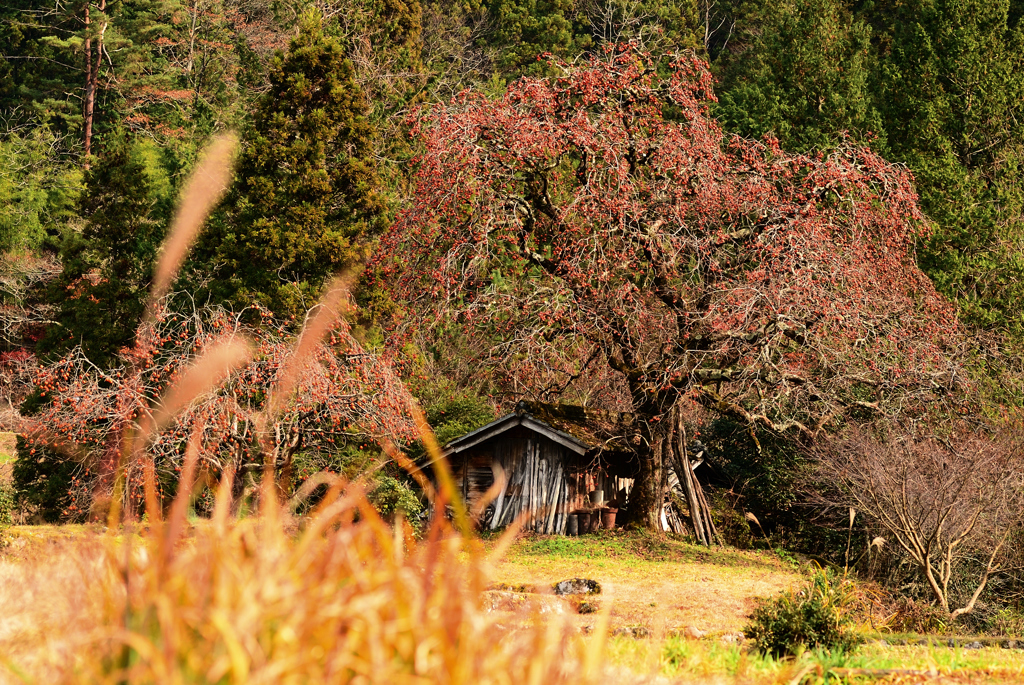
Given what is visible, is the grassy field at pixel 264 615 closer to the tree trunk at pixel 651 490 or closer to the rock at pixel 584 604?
the rock at pixel 584 604

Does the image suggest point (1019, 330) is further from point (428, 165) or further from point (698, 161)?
point (428, 165)

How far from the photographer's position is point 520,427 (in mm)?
23125

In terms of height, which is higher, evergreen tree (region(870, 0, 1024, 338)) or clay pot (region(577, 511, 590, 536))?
evergreen tree (region(870, 0, 1024, 338))

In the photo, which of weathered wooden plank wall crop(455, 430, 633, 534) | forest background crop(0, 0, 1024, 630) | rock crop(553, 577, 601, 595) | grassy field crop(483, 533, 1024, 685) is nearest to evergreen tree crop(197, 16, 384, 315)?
forest background crop(0, 0, 1024, 630)

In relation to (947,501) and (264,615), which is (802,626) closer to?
(264,615)

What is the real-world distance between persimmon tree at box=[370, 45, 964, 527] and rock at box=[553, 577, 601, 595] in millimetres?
5086

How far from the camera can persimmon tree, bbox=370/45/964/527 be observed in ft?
59.1

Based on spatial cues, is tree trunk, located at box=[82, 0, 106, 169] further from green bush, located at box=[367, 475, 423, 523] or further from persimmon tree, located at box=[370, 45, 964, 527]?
green bush, located at box=[367, 475, 423, 523]

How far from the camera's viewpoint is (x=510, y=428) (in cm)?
2306

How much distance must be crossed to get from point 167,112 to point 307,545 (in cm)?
4032

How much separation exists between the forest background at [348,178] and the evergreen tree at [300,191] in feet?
0.23

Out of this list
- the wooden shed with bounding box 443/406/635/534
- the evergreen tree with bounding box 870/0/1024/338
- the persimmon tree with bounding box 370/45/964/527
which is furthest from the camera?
the evergreen tree with bounding box 870/0/1024/338

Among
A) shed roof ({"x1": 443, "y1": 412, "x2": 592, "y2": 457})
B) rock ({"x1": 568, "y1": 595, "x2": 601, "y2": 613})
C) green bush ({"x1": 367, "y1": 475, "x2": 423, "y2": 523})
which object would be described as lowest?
rock ({"x1": 568, "y1": 595, "x2": 601, "y2": 613})

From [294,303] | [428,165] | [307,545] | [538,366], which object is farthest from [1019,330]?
[307,545]
